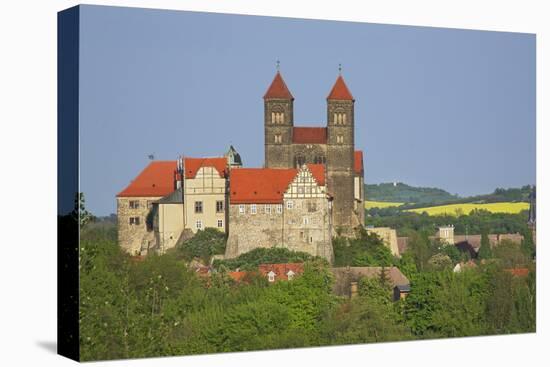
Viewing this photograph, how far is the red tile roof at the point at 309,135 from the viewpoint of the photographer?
2305cm

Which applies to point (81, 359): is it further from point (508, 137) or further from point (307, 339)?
point (508, 137)

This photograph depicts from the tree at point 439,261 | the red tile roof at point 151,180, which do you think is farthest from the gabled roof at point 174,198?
the tree at point 439,261

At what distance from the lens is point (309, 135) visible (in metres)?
23.4

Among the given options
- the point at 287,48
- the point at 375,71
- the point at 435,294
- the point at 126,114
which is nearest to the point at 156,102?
the point at 126,114

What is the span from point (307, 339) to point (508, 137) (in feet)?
15.9

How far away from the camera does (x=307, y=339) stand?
2214cm

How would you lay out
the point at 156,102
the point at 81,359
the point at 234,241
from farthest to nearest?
1. the point at 234,241
2. the point at 156,102
3. the point at 81,359

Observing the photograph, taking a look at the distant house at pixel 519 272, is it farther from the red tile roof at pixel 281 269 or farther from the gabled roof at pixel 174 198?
the gabled roof at pixel 174 198

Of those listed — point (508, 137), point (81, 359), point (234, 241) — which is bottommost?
point (81, 359)

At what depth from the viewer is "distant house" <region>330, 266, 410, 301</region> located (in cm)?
2281

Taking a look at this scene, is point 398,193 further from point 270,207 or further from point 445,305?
point 270,207

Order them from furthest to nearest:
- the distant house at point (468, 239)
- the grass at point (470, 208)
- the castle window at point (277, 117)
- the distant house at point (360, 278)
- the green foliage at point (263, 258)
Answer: the distant house at point (468, 239) → the grass at point (470, 208) → the distant house at point (360, 278) → the castle window at point (277, 117) → the green foliage at point (263, 258)

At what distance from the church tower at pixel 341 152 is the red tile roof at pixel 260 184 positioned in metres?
0.33

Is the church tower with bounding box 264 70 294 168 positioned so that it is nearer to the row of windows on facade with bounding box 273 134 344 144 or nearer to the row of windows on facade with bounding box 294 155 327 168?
the row of windows on facade with bounding box 273 134 344 144
